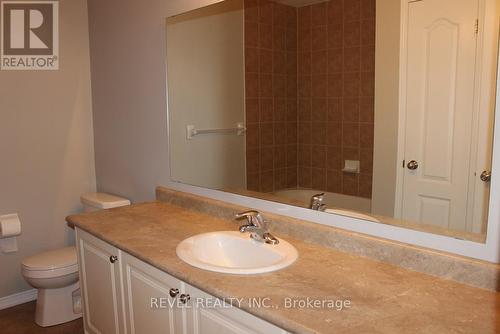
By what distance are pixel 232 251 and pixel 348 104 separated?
777 millimetres

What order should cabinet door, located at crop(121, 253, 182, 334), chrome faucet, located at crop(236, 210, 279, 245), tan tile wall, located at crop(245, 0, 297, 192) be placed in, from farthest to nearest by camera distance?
tan tile wall, located at crop(245, 0, 297, 192) < chrome faucet, located at crop(236, 210, 279, 245) < cabinet door, located at crop(121, 253, 182, 334)

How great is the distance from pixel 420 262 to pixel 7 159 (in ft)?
9.11

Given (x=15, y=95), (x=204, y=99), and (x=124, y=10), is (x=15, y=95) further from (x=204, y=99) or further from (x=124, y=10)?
(x=204, y=99)

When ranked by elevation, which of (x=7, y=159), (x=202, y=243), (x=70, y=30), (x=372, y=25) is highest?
(x=70, y=30)

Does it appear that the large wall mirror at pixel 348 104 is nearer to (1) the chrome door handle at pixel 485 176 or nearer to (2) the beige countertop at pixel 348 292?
(1) the chrome door handle at pixel 485 176

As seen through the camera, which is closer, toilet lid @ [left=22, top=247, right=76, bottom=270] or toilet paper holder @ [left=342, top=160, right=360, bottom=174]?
toilet paper holder @ [left=342, top=160, right=360, bottom=174]

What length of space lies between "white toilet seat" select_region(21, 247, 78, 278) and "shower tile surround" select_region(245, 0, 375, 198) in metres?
1.40

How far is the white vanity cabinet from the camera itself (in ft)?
4.66

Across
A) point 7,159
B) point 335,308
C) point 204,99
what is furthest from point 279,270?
point 7,159

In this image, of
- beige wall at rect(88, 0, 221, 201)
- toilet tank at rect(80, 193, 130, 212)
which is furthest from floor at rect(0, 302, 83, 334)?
beige wall at rect(88, 0, 221, 201)

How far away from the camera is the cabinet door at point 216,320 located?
129 cm

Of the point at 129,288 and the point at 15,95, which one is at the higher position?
the point at 15,95

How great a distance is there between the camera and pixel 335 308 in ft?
4.03

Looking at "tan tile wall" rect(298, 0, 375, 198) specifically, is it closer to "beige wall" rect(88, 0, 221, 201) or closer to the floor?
"beige wall" rect(88, 0, 221, 201)
